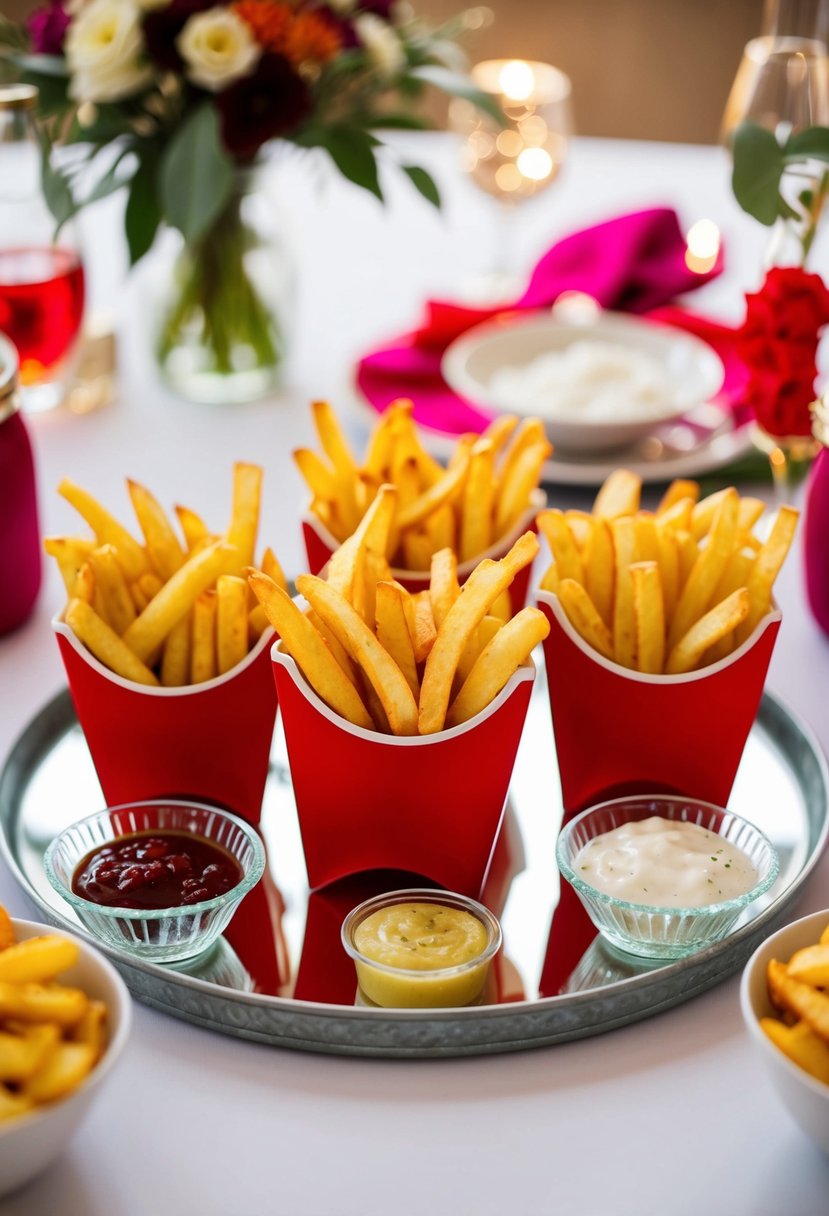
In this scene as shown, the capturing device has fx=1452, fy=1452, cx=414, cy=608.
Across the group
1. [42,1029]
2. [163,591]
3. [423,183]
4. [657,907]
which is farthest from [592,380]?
[42,1029]

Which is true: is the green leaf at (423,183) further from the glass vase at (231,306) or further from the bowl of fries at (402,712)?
the bowl of fries at (402,712)

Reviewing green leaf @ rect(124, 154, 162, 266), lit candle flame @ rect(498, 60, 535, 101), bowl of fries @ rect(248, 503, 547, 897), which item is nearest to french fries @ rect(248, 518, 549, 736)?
bowl of fries @ rect(248, 503, 547, 897)

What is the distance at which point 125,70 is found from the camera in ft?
5.77

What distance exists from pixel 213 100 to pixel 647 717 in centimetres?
100

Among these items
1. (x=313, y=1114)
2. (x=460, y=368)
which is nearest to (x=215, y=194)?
(x=460, y=368)

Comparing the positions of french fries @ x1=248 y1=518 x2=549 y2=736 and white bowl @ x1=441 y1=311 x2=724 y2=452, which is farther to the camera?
white bowl @ x1=441 y1=311 x2=724 y2=452

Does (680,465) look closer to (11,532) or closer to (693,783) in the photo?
(693,783)

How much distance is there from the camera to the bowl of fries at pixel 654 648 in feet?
4.09

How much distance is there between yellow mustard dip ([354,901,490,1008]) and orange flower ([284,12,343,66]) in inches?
45.5

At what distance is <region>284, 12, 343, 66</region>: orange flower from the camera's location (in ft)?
5.92

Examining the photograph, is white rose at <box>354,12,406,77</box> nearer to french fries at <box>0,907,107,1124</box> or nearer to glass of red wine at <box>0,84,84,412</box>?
glass of red wine at <box>0,84,84,412</box>

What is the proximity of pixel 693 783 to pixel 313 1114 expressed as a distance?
19.0 inches

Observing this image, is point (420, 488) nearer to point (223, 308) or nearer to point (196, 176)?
point (196, 176)

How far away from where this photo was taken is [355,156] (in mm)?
1861
